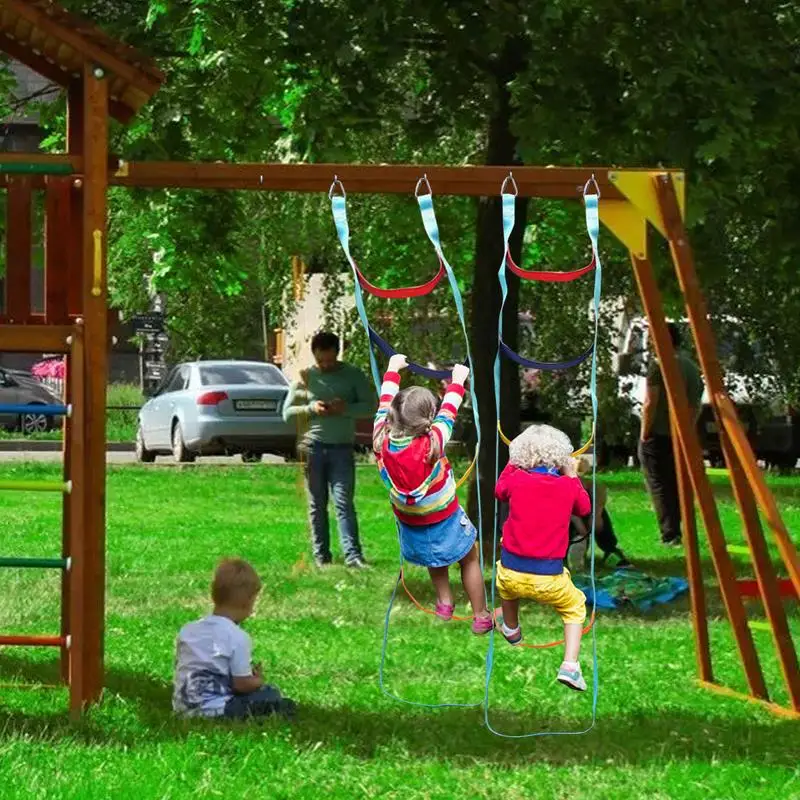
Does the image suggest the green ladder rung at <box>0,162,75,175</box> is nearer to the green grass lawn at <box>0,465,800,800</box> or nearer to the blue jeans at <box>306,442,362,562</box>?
the green grass lawn at <box>0,465,800,800</box>

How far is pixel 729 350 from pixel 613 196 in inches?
833

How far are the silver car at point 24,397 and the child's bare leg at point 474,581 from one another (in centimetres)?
2722

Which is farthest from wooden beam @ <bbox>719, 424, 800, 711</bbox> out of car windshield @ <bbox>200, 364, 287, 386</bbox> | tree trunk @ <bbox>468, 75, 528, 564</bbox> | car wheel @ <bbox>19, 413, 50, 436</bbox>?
car wheel @ <bbox>19, 413, 50, 436</bbox>

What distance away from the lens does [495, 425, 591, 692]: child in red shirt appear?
8.61 meters

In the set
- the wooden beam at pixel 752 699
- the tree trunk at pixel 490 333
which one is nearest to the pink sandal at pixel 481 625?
the wooden beam at pixel 752 699

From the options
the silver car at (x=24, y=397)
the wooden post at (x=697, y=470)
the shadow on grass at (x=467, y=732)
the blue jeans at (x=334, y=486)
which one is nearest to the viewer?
the shadow on grass at (x=467, y=732)

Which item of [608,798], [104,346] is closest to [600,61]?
[104,346]

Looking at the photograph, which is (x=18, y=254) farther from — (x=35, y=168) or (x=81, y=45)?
(x=81, y=45)

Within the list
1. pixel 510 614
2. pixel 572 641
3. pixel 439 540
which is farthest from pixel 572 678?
pixel 439 540

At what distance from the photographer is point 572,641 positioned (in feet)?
28.7

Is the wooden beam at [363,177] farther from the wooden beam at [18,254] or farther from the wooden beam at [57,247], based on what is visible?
the wooden beam at [18,254]

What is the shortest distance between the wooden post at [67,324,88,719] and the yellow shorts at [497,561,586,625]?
1.88 m

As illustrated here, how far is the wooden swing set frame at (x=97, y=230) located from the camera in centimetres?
866

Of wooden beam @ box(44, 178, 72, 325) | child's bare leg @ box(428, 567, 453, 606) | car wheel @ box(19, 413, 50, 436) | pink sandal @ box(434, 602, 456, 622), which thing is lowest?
pink sandal @ box(434, 602, 456, 622)
